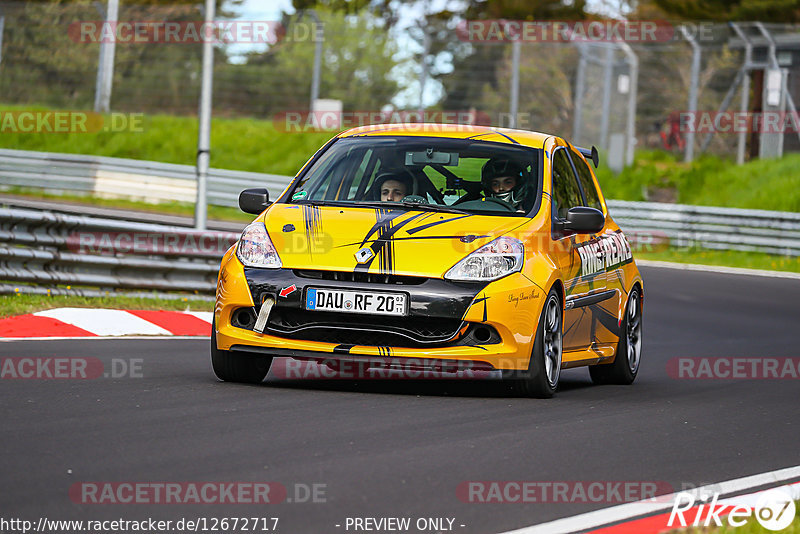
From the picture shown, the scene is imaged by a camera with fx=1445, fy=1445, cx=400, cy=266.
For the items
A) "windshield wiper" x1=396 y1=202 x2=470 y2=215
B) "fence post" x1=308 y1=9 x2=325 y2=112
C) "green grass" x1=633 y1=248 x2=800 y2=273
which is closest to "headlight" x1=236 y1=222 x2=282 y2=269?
"windshield wiper" x1=396 y1=202 x2=470 y2=215

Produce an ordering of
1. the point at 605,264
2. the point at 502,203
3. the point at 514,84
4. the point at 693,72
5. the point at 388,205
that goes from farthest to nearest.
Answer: the point at 514,84 → the point at 693,72 → the point at 605,264 → the point at 502,203 → the point at 388,205

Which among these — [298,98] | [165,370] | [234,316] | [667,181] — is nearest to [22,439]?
[234,316]

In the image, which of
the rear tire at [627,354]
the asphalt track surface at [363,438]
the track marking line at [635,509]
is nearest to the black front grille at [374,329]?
the asphalt track surface at [363,438]

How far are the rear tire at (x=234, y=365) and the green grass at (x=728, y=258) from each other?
1798 cm

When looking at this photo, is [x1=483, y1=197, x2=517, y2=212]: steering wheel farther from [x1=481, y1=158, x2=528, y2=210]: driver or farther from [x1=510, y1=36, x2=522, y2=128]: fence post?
[x1=510, y1=36, x2=522, y2=128]: fence post

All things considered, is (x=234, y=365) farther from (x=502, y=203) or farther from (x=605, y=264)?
(x=605, y=264)

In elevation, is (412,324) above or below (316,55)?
below

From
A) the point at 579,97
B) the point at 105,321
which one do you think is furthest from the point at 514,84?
the point at 105,321

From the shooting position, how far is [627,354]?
1028 cm

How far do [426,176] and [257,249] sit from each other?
1420 millimetres

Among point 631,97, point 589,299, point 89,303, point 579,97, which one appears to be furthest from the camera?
point 631,97

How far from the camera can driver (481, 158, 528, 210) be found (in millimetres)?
8938

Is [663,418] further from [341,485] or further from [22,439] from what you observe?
[22,439]

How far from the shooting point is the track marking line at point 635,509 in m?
4.93
